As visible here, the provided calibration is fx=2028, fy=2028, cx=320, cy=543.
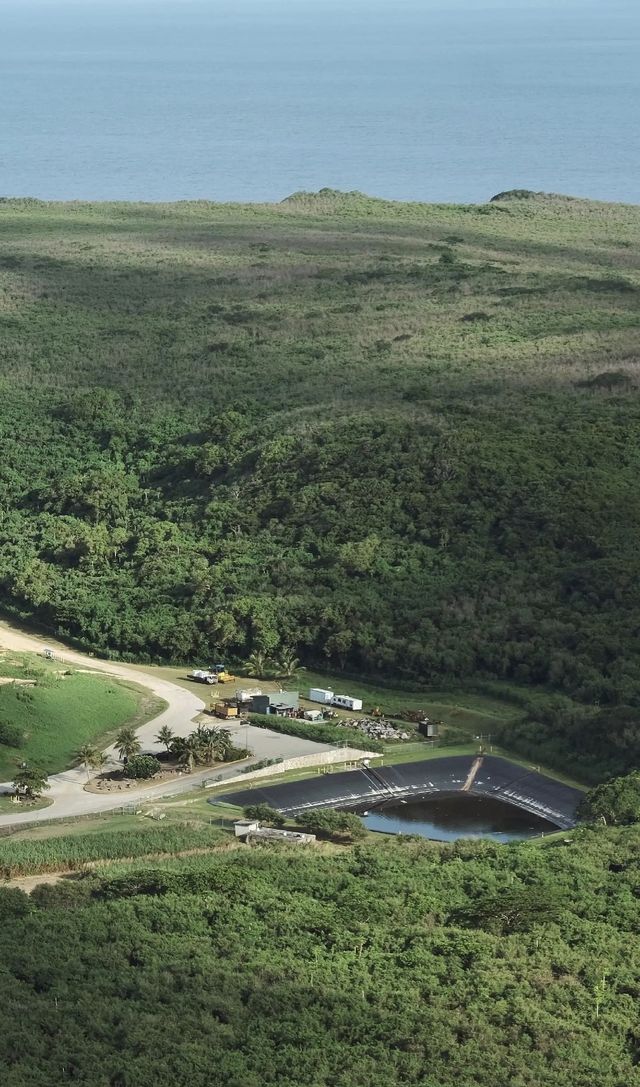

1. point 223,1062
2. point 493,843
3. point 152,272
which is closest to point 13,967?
point 223,1062

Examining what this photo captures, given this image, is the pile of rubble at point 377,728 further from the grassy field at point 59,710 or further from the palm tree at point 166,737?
the grassy field at point 59,710

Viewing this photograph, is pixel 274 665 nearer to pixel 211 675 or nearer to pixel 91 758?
pixel 211 675

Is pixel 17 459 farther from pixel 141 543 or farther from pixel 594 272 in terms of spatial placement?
pixel 594 272

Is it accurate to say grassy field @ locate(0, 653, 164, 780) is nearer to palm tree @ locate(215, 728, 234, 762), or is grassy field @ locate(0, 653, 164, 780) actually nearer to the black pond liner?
palm tree @ locate(215, 728, 234, 762)

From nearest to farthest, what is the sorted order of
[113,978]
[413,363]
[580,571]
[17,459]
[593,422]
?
[113,978] < [580,571] < [593,422] < [17,459] < [413,363]

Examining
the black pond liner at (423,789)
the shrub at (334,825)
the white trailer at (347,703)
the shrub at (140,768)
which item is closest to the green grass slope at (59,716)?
the shrub at (140,768)

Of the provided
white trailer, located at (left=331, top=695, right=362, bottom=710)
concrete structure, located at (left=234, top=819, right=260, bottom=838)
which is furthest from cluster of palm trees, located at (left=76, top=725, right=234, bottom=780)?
white trailer, located at (left=331, top=695, right=362, bottom=710)
